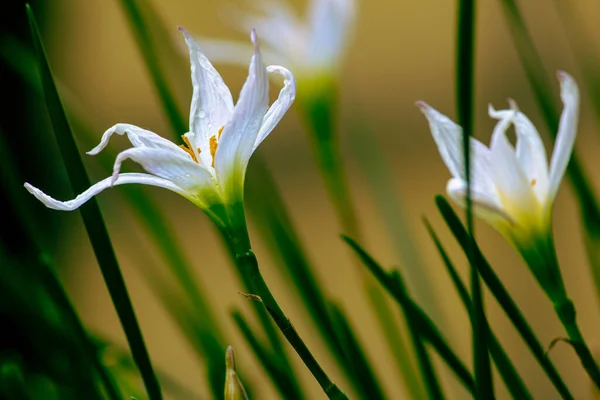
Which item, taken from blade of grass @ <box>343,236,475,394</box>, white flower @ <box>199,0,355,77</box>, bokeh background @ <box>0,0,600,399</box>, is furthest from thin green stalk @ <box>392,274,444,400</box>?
bokeh background @ <box>0,0,600,399</box>

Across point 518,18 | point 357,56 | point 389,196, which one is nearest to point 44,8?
point 357,56

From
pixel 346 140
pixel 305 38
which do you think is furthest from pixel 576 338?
pixel 346 140

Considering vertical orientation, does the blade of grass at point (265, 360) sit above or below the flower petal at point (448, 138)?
below

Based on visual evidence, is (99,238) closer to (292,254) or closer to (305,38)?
(292,254)

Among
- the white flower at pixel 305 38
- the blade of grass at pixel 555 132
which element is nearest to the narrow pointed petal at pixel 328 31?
the white flower at pixel 305 38

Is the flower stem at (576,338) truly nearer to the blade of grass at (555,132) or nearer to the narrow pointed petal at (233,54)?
the blade of grass at (555,132)

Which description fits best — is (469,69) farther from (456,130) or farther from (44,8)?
(44,8)

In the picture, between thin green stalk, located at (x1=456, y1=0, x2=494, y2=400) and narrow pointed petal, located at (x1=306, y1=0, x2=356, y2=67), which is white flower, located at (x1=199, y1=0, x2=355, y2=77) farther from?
thin green stalk, located at (x1=456, y1=0, x2=494, y2=400)
